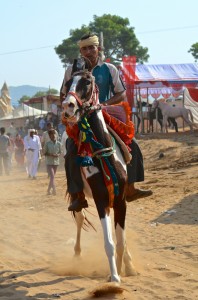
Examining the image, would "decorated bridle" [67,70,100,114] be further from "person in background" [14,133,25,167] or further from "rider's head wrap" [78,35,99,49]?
"person in background" [14,133,25,167]

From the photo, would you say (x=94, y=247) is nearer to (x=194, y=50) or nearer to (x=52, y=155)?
(x=52, y=155)

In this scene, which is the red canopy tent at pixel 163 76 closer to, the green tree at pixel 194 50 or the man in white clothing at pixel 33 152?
the man in white clothing at pixel 33 152

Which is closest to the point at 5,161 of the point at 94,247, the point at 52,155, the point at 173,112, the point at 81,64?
the point at 173,112

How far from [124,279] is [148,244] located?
2.32 m

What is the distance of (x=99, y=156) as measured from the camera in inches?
272

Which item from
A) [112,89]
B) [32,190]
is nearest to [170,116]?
[32,190]

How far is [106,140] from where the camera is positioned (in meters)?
7.03

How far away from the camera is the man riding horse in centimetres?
713

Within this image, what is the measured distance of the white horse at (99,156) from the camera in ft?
21.8

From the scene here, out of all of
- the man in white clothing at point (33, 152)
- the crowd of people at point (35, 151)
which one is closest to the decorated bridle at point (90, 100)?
the crowd of people at point (35, 151)

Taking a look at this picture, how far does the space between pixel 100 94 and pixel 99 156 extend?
0.97 meters

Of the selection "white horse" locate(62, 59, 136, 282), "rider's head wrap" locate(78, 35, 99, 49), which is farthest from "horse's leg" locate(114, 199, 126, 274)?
"rider's head wrap" locate(78, 35, 99, 49)

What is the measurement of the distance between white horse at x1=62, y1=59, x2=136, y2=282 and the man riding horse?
223mm

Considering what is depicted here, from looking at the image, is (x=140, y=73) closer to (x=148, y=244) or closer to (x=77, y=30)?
(x=148, y=244)
